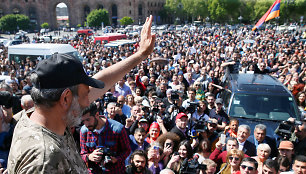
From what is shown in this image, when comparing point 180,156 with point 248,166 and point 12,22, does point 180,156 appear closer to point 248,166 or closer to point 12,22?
point 248,166

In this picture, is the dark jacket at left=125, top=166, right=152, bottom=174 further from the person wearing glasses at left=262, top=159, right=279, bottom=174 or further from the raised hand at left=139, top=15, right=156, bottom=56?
the raised hand at left=139, top=15, right=156, bottom=56

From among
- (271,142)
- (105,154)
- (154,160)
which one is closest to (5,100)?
(105,154)

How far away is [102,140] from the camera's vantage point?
11.5ft

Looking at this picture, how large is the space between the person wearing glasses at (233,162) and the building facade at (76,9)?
80.2 metres

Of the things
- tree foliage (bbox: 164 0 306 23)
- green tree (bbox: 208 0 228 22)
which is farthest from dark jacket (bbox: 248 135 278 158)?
green tree (bbox: 208 0 228 22)

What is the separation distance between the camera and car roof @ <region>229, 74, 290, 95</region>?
6.10 metres

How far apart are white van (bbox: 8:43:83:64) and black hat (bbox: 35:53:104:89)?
14.1 metres

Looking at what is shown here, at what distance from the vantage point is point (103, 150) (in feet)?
10.7

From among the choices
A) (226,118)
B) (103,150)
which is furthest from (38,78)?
(226,118)

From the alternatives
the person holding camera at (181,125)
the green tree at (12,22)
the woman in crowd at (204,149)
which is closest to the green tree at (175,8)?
the green tree at (12,22)

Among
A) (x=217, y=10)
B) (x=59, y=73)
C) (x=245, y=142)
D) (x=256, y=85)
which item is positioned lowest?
(x=245, y=142)

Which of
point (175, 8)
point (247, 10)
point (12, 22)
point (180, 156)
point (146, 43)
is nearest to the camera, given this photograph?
point (146, 43)

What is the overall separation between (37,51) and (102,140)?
45.2 feet

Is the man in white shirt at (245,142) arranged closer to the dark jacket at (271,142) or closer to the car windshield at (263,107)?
the dark jacket at (271,142)
